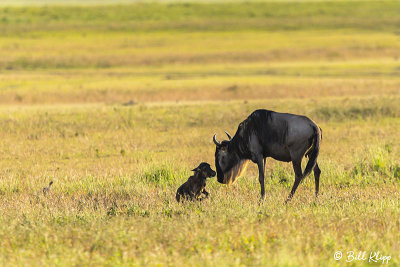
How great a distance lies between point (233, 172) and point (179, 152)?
248 inches

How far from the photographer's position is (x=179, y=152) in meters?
18.7

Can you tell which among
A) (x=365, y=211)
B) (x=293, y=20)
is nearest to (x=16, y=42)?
(x=293, y=20)

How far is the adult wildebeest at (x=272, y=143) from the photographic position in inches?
461

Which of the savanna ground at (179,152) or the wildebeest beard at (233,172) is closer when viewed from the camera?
the savanna ground at (179,152)

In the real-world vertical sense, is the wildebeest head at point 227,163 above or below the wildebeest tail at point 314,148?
below

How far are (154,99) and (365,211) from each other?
23331 millimetres

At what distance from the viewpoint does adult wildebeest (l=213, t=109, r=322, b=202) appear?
11.7 metres

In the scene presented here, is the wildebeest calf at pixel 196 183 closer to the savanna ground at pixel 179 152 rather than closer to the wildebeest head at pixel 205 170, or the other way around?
the wildebeest head at pixel 205 170

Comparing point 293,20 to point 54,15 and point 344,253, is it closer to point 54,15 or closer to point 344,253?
point 54,15

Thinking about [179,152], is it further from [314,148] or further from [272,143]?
[314,148]

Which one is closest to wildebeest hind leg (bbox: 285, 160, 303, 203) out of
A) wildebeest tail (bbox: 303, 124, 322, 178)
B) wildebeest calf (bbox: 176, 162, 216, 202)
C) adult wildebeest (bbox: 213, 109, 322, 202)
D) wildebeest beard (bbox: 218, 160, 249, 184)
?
adult wildebeest (bbox: 213, 109, 322, 202)

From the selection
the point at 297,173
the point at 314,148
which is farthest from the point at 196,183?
the point at 314,148

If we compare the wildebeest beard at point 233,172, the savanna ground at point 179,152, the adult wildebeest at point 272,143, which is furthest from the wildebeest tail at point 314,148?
the wildebeest beard at point 233,172

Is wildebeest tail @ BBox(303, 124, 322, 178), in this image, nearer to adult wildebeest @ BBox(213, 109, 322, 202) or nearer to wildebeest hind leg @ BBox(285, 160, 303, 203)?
adult wildebeest @ BBox(213, 109, 322, 202)
